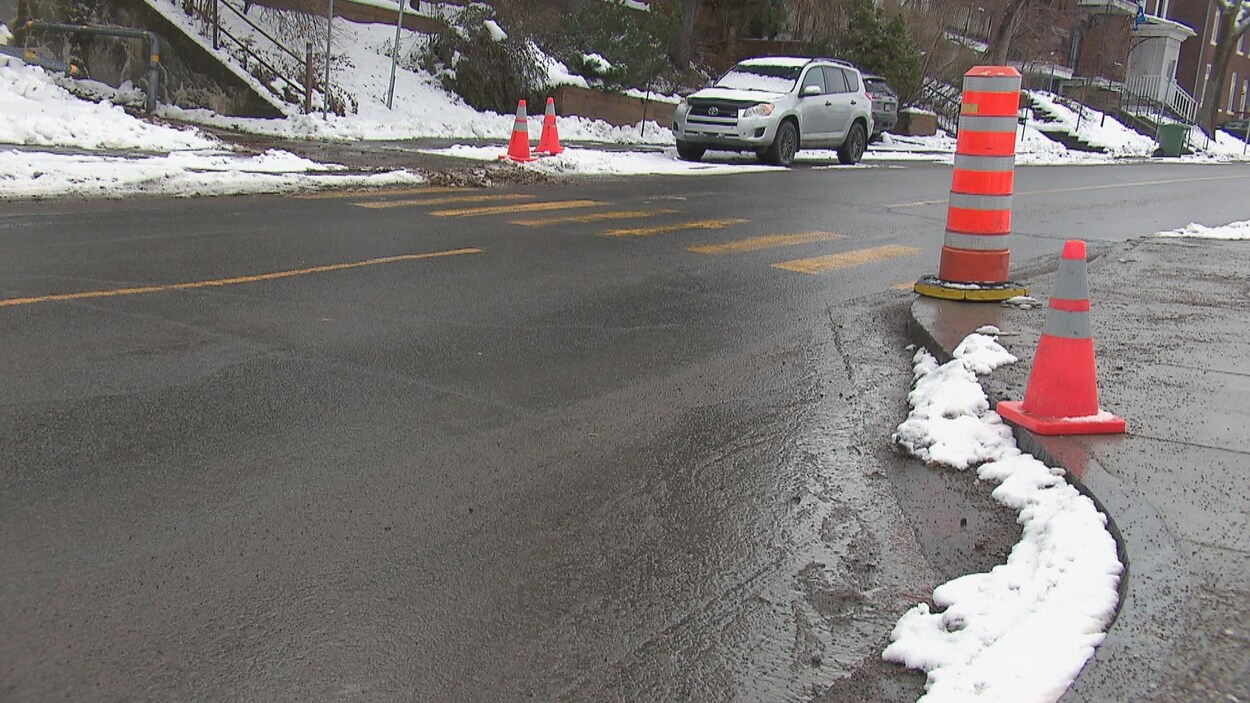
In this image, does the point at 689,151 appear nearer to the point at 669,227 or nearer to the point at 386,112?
the point at 386,112

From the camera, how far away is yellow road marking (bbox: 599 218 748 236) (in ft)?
35.9

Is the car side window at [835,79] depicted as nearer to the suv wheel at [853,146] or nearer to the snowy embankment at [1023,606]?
the suv wheel at [853,146]

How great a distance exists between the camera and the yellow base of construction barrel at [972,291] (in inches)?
318

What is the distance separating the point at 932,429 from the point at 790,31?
3544cm

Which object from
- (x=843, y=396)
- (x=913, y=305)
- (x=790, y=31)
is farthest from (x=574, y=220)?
(x=790, y=31)

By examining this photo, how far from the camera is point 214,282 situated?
24.6ft

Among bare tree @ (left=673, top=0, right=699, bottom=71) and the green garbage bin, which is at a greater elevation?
bare tree @ (left=673, top=0, right=699, bottom=71)

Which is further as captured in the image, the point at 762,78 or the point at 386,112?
the point at 386,112

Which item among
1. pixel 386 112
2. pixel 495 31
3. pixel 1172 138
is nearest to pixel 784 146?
pixel 386 112

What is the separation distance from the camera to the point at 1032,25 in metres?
47.4

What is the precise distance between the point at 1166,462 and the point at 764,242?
6.46m

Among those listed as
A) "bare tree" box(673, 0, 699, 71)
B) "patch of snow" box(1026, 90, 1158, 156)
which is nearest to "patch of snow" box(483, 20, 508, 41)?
"bare tree" box(673, 0, 699, 71)

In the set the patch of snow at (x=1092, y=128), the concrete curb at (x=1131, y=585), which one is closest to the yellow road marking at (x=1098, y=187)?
the concrete curb at (x=1131, y=585)

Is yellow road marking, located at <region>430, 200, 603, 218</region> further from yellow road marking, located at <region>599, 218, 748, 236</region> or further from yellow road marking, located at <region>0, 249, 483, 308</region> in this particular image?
yellow road marking, located at <region>0, 249, 483, 308</region>
